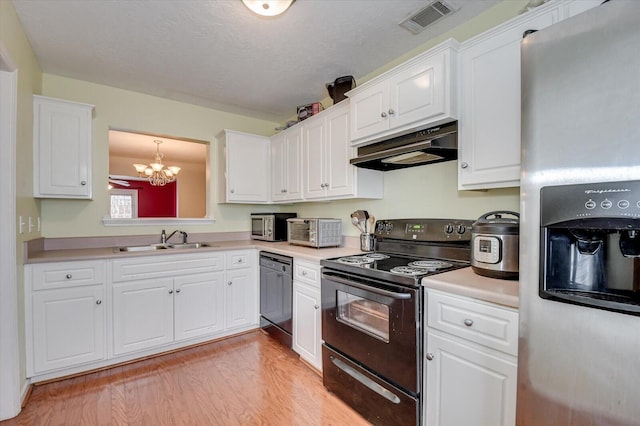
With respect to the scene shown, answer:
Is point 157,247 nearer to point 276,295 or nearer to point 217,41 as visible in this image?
point 276,295

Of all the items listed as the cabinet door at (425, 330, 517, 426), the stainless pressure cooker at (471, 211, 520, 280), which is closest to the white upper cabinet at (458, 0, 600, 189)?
the stainless pressure cooker at (471, 211, 520, 280)

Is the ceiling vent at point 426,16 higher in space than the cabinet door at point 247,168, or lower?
higher

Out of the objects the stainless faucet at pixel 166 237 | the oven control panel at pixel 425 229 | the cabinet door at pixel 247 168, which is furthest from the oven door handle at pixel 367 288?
the stainless faucet at pixel 166 237

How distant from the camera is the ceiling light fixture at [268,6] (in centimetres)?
164

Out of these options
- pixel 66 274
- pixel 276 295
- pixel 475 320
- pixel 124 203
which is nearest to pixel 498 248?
pixel 475 320

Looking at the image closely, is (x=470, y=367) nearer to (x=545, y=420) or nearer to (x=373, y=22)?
(x=545, y=420)

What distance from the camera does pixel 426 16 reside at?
1.88 meters

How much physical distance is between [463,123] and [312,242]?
1.53 meters

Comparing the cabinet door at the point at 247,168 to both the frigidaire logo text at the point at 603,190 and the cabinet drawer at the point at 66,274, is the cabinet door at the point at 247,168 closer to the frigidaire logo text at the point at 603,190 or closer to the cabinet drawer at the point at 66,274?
the cabinet drawer at the point at 66,274

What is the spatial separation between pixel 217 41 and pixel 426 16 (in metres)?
1.40

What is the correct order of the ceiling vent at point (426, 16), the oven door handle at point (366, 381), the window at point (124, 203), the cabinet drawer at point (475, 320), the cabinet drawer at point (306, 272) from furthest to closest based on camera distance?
1. the window at point (124, 203)
2. the cabinet drawer at point (306, 272)
3. the ceiling vent at point (426, 16)
4. the oven door handle at point (366, 381)
5. the cabinet drawer at point (475, 320)

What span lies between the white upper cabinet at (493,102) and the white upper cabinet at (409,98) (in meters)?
0.09

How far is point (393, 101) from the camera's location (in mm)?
1945

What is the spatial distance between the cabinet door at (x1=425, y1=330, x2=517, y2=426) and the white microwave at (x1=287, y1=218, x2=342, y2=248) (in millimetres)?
1386
